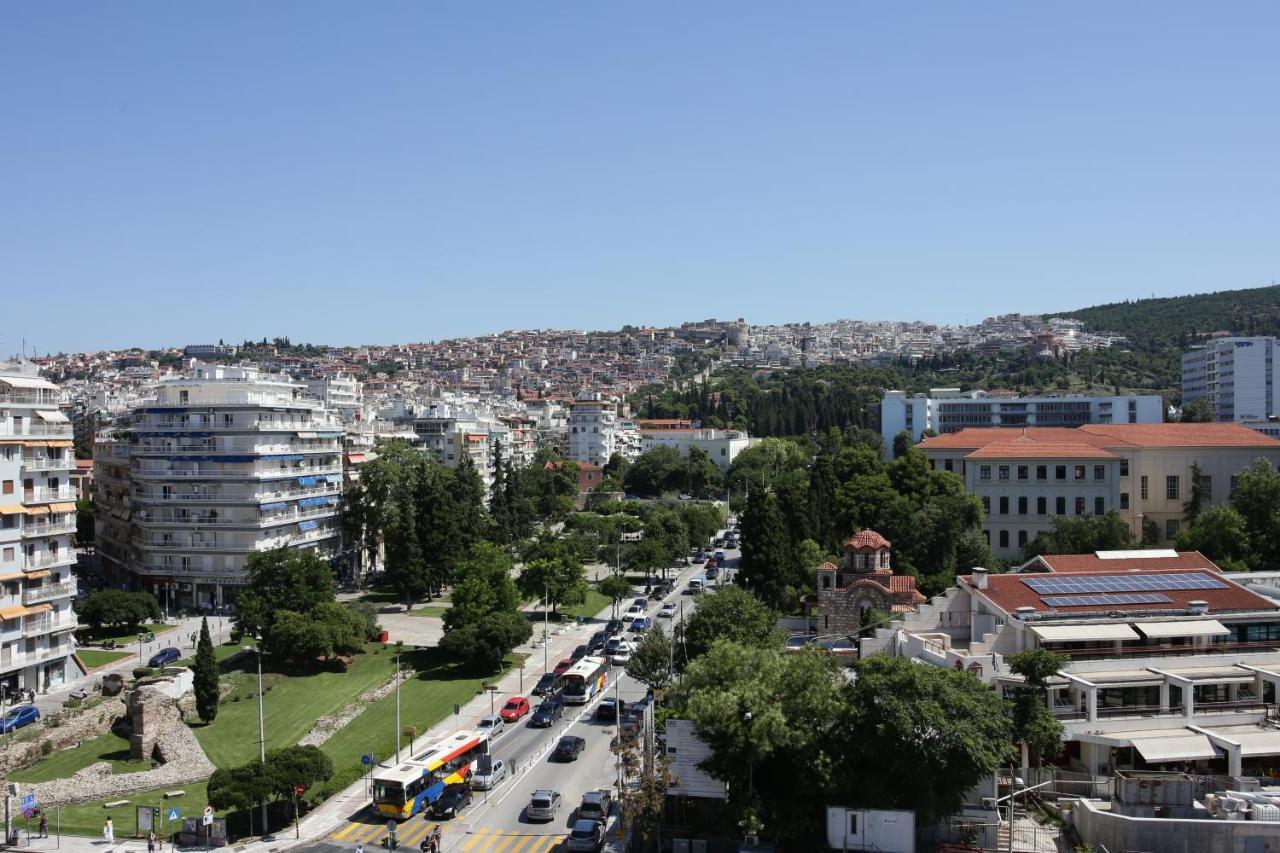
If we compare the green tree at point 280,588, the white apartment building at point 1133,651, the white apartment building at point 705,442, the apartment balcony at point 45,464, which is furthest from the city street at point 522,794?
the white apartment building at point 705,442

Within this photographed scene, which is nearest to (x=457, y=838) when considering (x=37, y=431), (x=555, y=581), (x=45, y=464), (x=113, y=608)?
(x=45, y=464)

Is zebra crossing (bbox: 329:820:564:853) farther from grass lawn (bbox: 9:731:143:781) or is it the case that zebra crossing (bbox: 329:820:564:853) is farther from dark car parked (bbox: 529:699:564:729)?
grass lawn (bbox: 9:731:143:781)

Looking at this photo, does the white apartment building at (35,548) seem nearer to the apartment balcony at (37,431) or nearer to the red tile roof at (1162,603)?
the apartment balcony at (37,431)

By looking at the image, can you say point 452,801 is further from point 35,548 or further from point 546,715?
point 35,548

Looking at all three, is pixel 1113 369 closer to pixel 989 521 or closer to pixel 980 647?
pixel 989 521

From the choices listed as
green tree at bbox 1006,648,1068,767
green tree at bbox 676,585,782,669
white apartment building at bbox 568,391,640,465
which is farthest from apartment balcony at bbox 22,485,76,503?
white apartment building at bbox 568,391,640,465

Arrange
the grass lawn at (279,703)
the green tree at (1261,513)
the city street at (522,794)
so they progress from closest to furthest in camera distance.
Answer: the city street at (522,794)
the grass lawn at (279,703)
the green tree at (1261,513)

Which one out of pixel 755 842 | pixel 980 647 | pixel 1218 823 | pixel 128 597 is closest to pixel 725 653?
pixel 755 842
